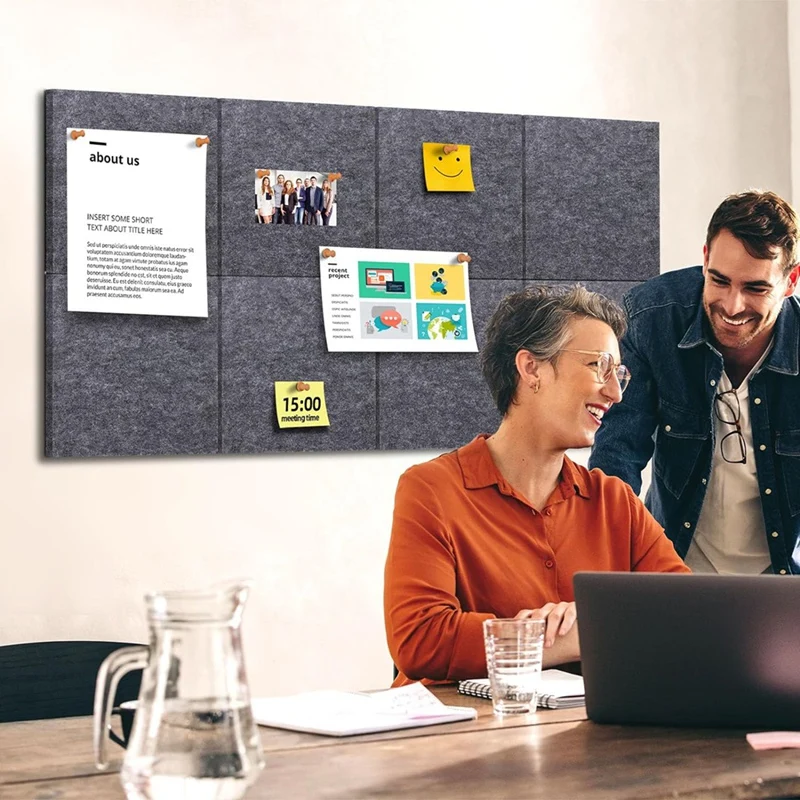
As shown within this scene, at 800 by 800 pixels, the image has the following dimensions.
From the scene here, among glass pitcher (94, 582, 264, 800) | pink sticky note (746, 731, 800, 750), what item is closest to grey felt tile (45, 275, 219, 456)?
pink sticky note (746, 731, 800, 750)

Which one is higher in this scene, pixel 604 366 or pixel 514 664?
pixel 604 366

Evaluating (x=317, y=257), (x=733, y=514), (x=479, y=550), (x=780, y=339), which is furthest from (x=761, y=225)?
(x=317, y=257)

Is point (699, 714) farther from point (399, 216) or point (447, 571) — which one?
point (399, 216)

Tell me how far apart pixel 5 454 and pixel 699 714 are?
1.88m

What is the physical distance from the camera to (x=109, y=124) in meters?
2.93

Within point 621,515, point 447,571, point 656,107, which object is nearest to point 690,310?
point 621,515

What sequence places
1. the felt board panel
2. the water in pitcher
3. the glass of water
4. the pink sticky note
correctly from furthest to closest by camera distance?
the felt board panel
the glass of water
the pink sticky note
the water in pitcher

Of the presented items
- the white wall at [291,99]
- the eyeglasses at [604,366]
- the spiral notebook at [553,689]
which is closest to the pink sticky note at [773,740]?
the spiral notebook at [553,689]

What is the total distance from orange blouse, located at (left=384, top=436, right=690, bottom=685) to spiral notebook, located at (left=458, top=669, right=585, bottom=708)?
9 centimetres

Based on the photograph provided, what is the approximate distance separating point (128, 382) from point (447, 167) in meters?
0.94

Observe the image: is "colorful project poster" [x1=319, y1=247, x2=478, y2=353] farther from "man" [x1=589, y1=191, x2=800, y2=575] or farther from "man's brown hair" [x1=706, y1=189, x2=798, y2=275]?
"man's brown hair" [x1=706, y1=189, x2=798, y2=275]

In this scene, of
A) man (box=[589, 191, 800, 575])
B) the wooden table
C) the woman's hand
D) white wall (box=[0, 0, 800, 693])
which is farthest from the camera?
white wall (box=[0, 0, 800, 693])

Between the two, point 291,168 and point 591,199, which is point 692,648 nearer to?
point 291,168

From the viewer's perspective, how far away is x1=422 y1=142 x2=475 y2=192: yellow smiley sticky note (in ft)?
10.5
